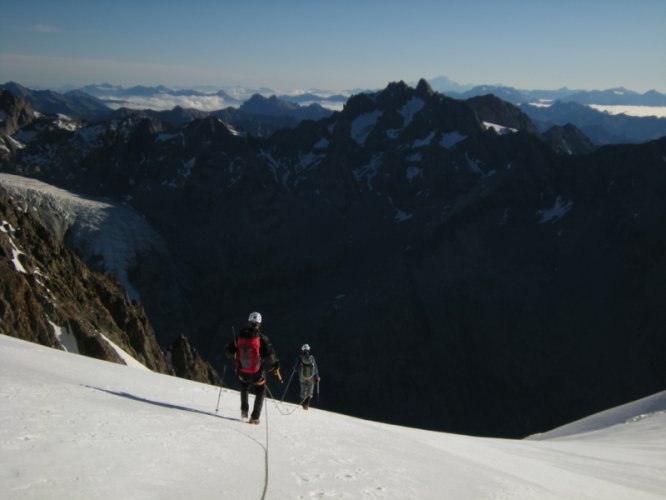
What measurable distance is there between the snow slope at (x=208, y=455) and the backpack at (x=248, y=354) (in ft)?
5.11

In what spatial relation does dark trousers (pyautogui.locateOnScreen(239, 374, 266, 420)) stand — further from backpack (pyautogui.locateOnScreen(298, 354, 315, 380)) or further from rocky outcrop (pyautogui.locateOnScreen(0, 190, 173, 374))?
rocky outcrop (pyautogui.locateOnScreen(0, 190, 173, 374))

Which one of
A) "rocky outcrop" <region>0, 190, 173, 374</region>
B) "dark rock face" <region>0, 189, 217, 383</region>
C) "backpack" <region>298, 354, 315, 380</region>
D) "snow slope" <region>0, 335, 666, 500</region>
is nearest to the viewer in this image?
"snow slope" <region>0, 335, 666, 500</region>

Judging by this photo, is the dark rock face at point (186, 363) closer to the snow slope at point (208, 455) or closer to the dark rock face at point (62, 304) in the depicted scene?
the dark rock face at point (62, 304)

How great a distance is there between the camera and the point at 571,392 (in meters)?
184

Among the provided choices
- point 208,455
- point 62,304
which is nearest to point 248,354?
point 208,455

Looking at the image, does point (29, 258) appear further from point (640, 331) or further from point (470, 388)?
point (640, 331)

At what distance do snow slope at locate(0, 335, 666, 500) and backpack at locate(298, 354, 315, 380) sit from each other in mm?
3238

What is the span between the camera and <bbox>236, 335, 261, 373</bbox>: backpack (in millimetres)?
18016

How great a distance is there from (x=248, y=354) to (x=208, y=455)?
5474 mm

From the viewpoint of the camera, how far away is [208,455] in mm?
12766

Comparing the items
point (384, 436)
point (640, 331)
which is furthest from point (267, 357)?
point (640, 331)

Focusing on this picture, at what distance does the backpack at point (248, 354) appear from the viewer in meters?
18.0

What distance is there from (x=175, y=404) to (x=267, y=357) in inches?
125

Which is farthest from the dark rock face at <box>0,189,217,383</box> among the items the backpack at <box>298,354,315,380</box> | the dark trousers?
the dark trousers
